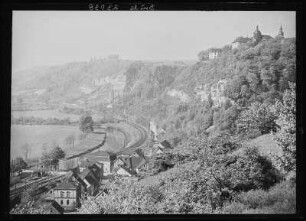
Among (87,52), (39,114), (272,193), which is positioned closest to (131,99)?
(87,52)

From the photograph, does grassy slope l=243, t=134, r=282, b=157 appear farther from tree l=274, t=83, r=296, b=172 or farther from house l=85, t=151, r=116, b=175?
house l=85, t=151, r=116, b=175

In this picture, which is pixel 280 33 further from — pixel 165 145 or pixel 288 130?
pixel 165 145

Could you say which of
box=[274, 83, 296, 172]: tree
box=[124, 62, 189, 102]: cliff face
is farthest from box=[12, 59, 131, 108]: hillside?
box=[274, 83, 296, 172]: tree

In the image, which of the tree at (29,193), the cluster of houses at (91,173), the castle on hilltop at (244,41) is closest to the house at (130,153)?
→ the cluster of houses at (91,173)

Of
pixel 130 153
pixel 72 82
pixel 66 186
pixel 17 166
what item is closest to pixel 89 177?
pixel 66 186
